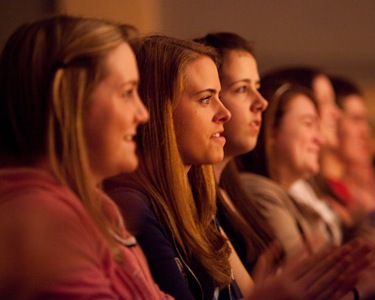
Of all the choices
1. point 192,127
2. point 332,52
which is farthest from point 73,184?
point 332,52

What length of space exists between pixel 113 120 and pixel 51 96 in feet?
0.32

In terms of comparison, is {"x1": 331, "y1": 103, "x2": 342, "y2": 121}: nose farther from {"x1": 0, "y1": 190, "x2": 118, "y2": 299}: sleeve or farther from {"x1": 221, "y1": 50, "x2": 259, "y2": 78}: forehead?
{"x1": 0, "y1": 190, "x2": 118, "y2": 299}: sleeve

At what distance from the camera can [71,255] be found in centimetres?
→ 96

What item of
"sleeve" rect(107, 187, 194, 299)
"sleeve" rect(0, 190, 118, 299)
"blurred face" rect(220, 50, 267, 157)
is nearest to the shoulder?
"blurred face" rect(220, 50, 267, 157)

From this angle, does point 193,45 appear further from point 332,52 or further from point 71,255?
point 332,52

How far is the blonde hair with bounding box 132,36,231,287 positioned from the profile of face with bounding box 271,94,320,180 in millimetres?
953

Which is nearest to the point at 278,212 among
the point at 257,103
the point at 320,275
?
the point at 257,103

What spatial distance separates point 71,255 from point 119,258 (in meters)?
0.18

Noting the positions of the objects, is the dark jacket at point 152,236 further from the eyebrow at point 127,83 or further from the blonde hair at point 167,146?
the eyebrow at point 127,83

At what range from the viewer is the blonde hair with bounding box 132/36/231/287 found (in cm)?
148

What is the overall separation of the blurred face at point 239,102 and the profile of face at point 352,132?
4.69ft

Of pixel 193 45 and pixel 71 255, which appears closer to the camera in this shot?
pixel 71 255

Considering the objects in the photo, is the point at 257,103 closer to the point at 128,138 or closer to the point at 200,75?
the point at 200,75

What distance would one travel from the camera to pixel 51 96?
1027 millimetres
